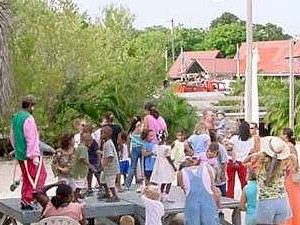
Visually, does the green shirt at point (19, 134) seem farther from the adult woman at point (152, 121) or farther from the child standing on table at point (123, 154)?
the child standing on table at point (123, 154)

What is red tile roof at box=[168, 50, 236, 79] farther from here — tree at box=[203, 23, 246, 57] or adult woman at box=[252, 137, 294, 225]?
adult woman at box=[252, 137, 294, 225]

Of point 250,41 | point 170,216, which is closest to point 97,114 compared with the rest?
point 250,41

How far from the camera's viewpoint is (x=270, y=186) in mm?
8984

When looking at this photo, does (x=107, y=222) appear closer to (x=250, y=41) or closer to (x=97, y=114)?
(x=250, y=41)

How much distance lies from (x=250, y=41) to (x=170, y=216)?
9773 mm

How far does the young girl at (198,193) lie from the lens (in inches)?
390

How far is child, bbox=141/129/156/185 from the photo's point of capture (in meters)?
14.0

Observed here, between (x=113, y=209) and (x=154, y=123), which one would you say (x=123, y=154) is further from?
(x=113, y=209)

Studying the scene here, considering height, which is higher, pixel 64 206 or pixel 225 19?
pixel 225 19

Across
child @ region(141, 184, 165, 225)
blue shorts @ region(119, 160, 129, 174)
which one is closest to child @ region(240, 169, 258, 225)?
child @ region(141, 184, 165, 225)

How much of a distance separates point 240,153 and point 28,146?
173 inches

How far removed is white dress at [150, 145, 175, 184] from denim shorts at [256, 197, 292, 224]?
428cm

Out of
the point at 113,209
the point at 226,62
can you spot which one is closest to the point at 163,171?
the point at 113,209

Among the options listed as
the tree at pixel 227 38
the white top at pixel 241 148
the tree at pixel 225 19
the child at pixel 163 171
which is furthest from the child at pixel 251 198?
the tree at pixel 225 19
